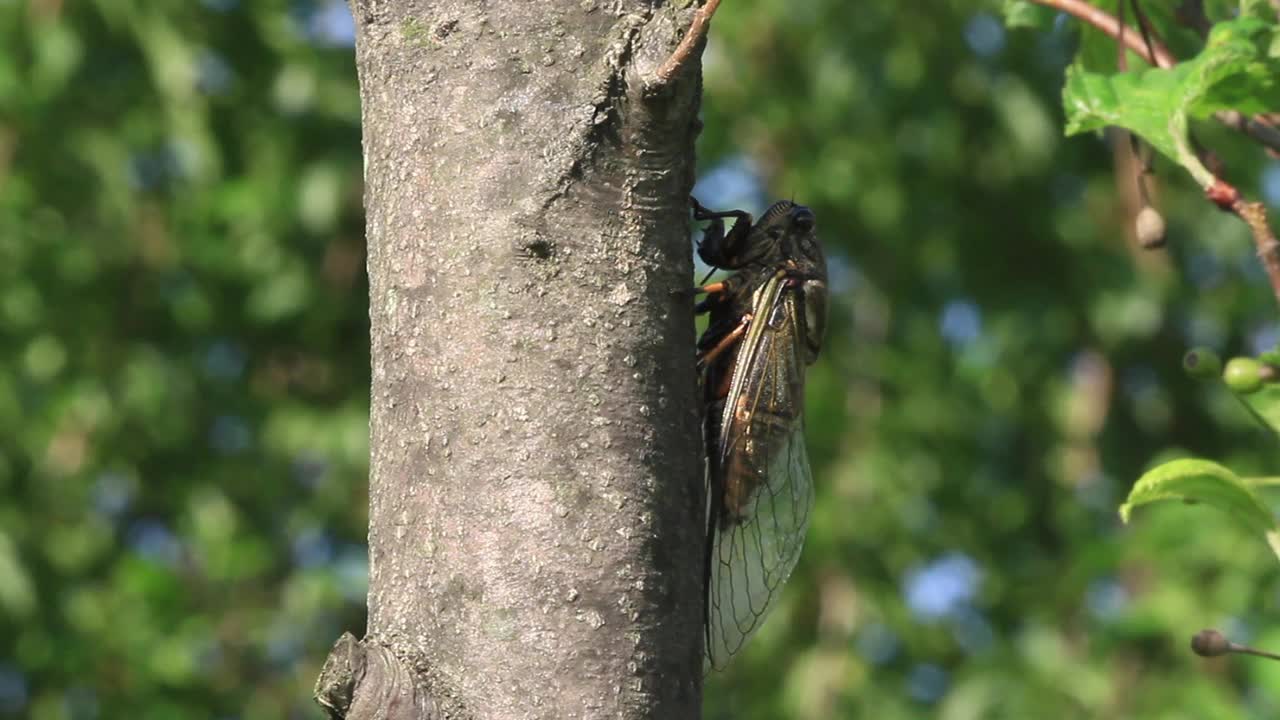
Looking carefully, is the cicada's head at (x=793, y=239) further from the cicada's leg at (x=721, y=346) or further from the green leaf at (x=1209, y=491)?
the green leaf at (x=1209, y=491)

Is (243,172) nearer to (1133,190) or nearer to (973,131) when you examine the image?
(973,131)

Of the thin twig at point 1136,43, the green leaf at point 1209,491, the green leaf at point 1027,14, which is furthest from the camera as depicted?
the green leaf at point 1027,14

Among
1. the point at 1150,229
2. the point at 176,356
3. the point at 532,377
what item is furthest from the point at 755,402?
the point at 176,356

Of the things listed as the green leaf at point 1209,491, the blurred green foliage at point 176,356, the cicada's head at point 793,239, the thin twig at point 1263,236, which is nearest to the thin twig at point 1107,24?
the thin twig at point 1263,236

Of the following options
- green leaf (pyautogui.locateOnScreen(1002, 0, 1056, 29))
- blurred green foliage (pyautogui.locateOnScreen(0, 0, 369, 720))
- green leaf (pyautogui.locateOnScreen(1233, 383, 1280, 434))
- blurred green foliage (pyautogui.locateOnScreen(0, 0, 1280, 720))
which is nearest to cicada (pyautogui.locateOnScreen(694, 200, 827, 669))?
green leaf (pyautogui.locateOnScreen(1002, 0, 1056, 29))

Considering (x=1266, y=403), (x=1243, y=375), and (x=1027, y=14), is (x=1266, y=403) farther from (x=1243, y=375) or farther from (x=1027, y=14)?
(x=1027, y=14)

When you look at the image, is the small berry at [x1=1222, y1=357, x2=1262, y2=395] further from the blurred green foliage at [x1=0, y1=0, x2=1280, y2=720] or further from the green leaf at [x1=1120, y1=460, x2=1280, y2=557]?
the blurred green foliage at [x1=0, y1=0, x2=1280, y2=720]

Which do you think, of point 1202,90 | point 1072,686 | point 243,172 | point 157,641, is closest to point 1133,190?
point 1072,686
